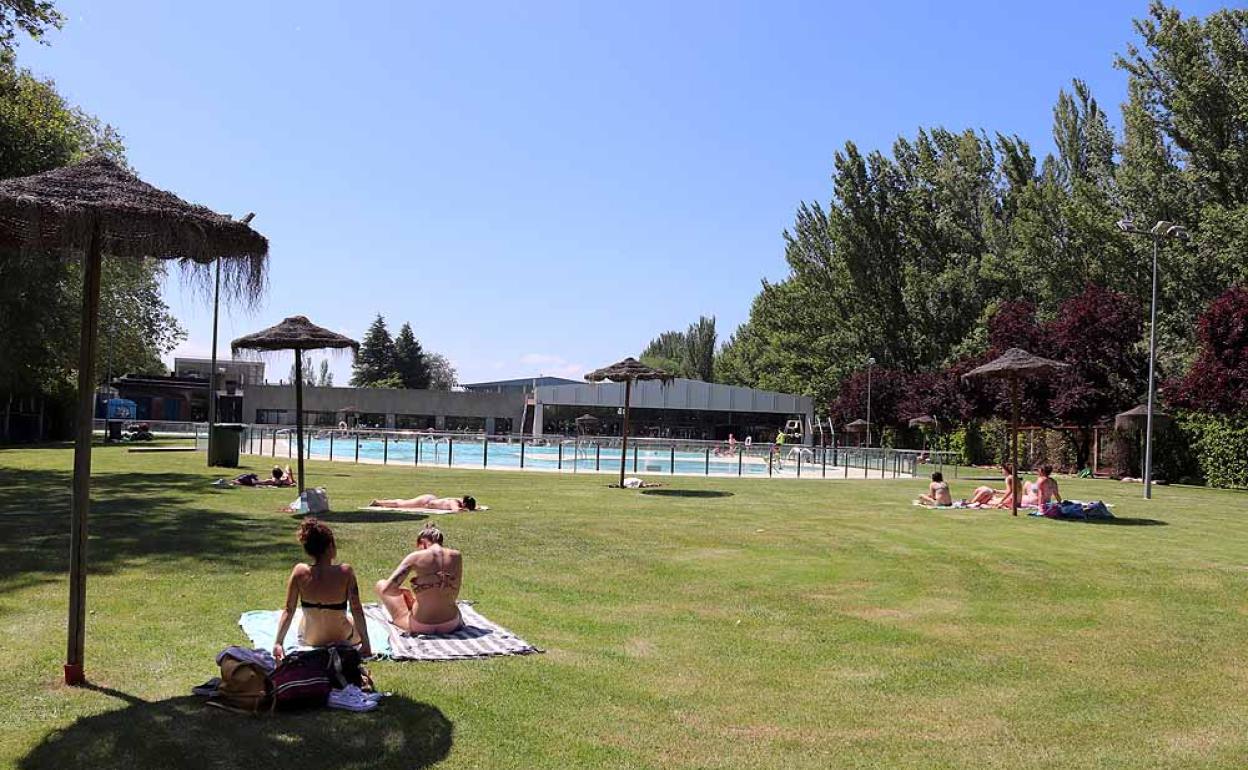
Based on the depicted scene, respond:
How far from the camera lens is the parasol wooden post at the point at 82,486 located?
5.32 m

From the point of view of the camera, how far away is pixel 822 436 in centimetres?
6162

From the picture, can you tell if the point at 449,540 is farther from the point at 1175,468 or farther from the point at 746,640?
the point at 1175,468

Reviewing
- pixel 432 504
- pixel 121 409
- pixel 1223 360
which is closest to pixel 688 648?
pixel 432 504

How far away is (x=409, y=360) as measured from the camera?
343 feet

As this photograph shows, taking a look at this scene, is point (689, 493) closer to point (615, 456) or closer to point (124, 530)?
point (615, 456)

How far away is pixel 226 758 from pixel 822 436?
59197 mm

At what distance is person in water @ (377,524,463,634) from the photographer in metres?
6.72

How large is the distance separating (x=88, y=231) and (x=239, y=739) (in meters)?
3.04

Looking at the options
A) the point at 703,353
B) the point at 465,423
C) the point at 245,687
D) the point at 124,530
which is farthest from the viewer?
the point at 703,353

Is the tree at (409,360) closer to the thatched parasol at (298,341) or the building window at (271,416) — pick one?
the building window at (271,416)

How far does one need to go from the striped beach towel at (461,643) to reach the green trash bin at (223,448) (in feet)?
62.4

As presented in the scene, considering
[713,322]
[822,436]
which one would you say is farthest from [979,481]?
[713,322]

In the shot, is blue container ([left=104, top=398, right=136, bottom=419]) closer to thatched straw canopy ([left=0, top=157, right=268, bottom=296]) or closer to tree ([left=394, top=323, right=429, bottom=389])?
tree ([left=394, top=323, right=429, bottom=389])

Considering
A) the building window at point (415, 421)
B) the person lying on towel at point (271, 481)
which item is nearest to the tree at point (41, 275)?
the person lying on towel at point (271, 481)
